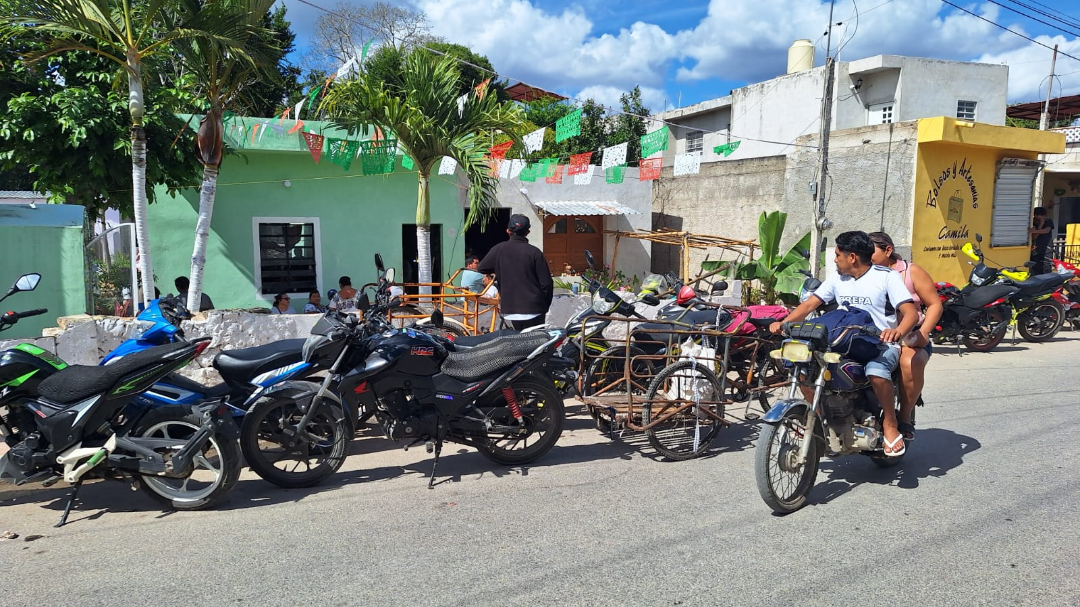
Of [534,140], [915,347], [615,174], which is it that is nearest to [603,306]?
[915,347]

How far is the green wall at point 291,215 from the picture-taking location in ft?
36.8

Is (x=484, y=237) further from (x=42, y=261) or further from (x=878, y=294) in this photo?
(x=878, y=294)

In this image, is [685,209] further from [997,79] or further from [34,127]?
[34,127]

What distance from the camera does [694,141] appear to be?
2620 centimetres

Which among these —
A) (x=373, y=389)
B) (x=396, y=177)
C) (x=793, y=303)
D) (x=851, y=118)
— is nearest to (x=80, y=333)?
(x=373, y=389)

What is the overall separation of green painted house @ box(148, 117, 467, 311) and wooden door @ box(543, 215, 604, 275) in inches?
164

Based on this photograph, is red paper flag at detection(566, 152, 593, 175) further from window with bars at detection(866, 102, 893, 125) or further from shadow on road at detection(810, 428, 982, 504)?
window with bars at detection(866, 102, 893, 125)

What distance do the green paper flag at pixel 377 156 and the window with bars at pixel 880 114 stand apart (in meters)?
16.2

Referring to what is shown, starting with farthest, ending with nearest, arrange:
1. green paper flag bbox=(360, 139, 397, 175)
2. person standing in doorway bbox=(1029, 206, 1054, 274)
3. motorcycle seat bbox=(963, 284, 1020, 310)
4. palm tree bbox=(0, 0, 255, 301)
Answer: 1. person standing in doorway bbox=(1029, 206, 1054, 274)
2. green paper flag bbox=(360, 139, 397, 175)
3. motorcycle seat bbox=(963, 284, 1020, 310)
4. palm tree bbox=(0, 0, 255, 301)

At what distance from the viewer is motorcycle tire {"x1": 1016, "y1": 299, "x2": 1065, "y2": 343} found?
424 inches

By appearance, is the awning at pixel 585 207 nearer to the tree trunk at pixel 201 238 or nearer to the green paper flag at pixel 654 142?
the green paper flag at pixel 654 142

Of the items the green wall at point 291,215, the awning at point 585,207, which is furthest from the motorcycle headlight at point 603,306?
the awning at point 585,207

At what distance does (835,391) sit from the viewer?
4441mm

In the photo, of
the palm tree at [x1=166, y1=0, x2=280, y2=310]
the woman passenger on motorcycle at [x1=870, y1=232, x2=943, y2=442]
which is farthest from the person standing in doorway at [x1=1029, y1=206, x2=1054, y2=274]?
the palm tree at [x1=166, y1=0, x2=280, y2=310]
